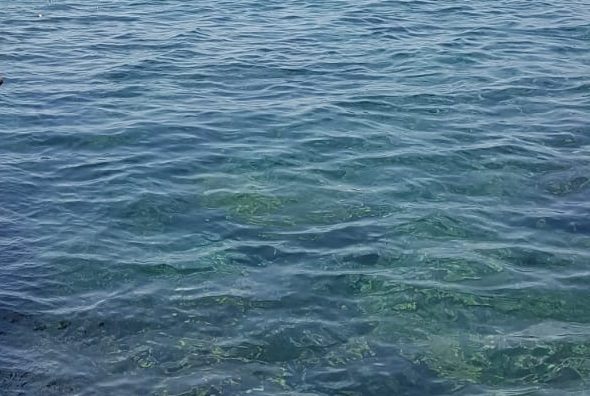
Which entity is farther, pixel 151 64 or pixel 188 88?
pixel 151 64

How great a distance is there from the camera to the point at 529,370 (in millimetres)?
11680

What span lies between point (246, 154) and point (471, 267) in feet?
21.6

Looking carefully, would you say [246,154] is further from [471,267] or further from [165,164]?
[471,267]

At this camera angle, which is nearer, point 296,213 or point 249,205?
point 296,213

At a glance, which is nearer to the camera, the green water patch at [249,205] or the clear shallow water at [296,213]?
the clear shallow water at [296,213]

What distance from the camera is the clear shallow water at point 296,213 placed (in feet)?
39.1

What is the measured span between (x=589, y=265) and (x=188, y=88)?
12.6 meters

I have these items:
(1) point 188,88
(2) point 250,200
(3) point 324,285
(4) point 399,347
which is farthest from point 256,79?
(4) point 399,347

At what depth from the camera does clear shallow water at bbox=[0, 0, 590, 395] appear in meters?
11.9

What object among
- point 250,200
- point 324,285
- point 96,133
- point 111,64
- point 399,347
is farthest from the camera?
point 111,64

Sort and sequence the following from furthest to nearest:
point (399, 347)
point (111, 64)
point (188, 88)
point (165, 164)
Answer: point (111, 64)
point (188, 88)
point (165, 164)
point (399, 347)

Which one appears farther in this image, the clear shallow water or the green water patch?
the green water patch

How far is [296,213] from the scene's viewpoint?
16047mm

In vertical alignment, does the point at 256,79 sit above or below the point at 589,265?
above
